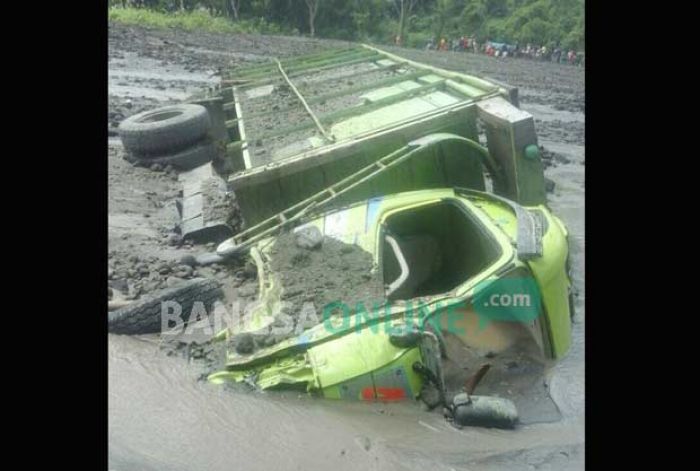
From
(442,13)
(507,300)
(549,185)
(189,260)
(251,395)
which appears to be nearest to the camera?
(251,395)

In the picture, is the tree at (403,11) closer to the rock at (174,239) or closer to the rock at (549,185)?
the rock at (549,185)

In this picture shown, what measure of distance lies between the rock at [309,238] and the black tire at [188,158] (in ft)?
2.08

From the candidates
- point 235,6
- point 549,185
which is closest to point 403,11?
point 235,6

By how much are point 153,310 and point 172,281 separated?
5.4 inches

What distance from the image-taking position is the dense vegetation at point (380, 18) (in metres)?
3.59

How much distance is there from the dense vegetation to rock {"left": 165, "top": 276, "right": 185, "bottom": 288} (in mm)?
1100

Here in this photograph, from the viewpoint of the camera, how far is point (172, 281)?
340cm

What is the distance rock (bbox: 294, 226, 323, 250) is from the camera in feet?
11.3

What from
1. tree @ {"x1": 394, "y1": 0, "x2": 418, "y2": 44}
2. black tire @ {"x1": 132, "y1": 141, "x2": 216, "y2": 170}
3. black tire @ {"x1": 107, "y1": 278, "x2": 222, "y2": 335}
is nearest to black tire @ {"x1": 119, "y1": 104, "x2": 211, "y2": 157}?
black tire @ {"x1": 132, "y1": 141, "x2": 216, "y2": 170}

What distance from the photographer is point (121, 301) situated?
3373 millimetres

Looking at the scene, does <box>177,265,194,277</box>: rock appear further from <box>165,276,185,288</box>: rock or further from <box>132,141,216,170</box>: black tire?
<box>132,141,216,170</box>: black tire

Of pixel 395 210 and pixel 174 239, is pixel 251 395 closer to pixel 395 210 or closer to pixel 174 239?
pixel 174 239

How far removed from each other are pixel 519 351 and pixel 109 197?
69.7 inches
